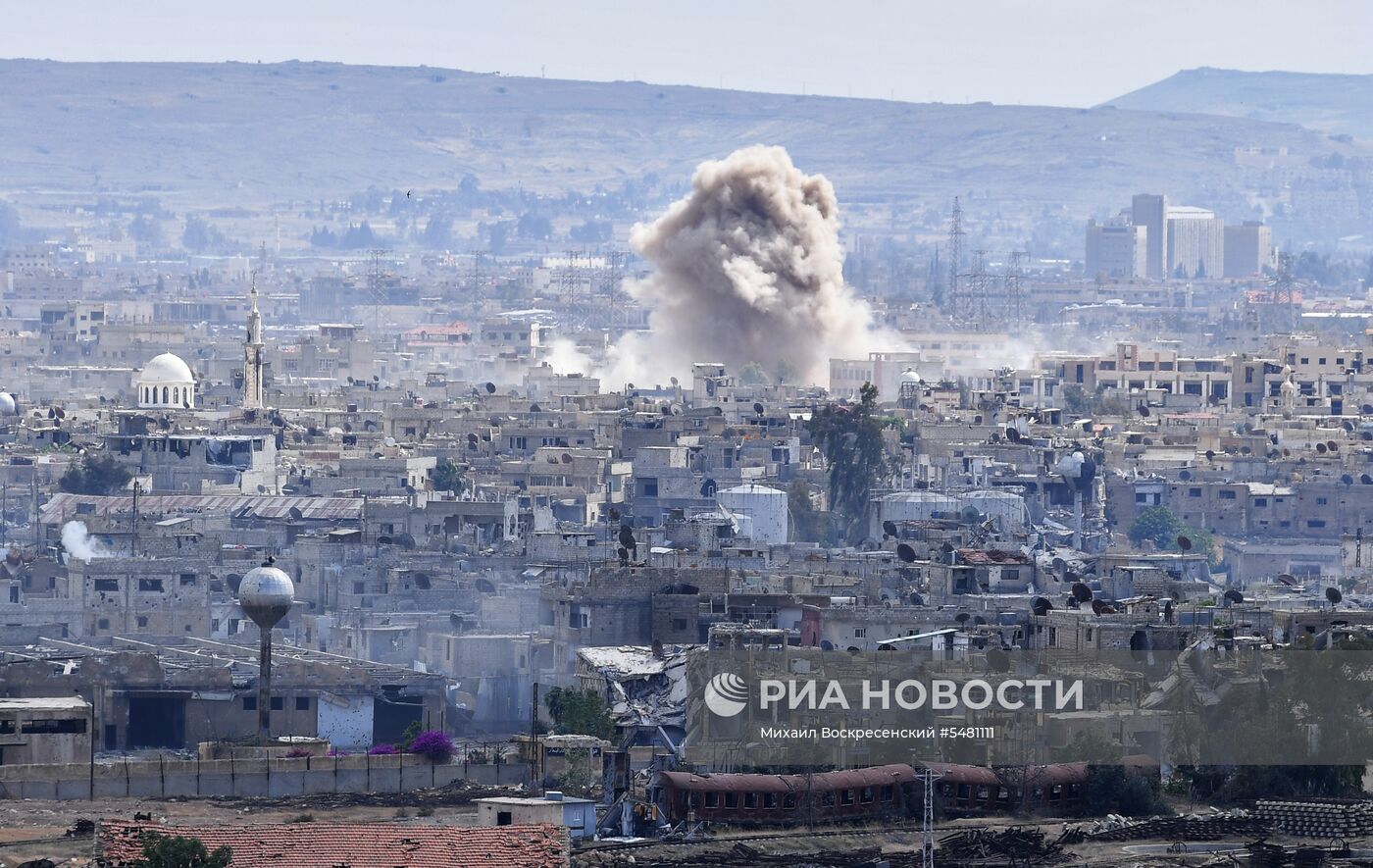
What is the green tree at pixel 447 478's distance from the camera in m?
66.8

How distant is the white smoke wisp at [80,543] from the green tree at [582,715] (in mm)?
14666

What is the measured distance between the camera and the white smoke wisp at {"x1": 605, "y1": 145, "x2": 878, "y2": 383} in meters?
101

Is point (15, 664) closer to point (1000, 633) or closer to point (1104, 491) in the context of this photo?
point (1000, 633)

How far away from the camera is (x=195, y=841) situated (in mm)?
28469

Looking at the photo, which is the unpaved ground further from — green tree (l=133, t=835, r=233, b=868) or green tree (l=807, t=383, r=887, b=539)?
green tree (l=807, t=383, r=887, b=539)

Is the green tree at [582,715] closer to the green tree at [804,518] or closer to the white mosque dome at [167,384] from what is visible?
the green tree at [804,518]

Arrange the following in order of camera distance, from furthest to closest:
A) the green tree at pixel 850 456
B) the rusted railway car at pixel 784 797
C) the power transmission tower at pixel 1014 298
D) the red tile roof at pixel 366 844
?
the power transmission tower at pixel 1014 298 < the green tree at pixel 850 456 < the rusted railway car at pixel 784 797 < the red tile roof at pixel 366 844

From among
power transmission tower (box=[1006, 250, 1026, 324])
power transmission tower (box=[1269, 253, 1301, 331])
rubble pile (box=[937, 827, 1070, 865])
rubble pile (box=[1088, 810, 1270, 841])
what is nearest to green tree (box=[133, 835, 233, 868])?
rubble pile (box=[937, 827, 1070, 865])

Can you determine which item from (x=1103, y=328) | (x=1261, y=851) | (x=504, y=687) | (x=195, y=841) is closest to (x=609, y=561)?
(x=504, y=687)

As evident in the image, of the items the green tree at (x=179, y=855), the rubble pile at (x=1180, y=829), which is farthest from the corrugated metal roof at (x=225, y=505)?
the green tree at (x=179, y=855)

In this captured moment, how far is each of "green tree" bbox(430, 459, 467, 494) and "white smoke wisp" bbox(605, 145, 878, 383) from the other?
30280 mm

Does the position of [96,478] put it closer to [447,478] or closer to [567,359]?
[447,478]

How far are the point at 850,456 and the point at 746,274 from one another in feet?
105

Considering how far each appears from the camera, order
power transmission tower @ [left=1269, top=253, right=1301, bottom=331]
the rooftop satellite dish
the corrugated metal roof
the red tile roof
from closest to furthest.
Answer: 1. the red tile roof
2. the rooftop satellite dish
3. the corrugated metal roof
4. power transmission tower @ [left=1269, top=253, right=1301, bottom=331]
